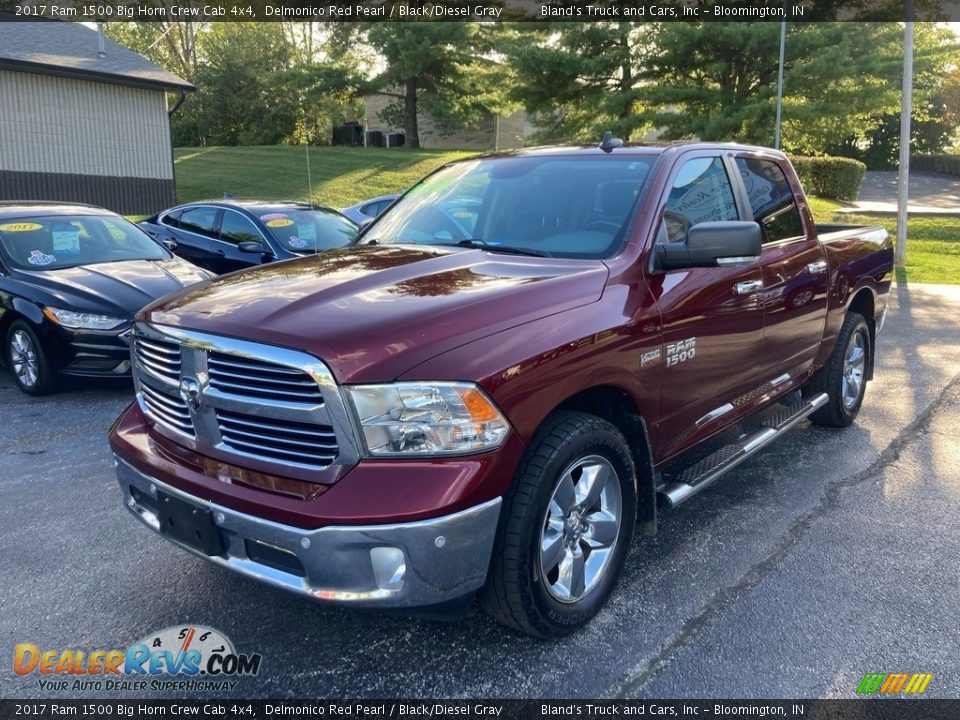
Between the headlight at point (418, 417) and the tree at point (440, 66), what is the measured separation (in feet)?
100

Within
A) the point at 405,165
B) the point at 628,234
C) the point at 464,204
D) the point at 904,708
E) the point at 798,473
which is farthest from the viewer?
the point at 405,165

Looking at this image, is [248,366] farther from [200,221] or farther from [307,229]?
[200,221]

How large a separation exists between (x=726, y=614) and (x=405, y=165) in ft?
92.7

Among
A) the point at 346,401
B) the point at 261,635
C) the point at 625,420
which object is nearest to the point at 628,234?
the point at 625,420

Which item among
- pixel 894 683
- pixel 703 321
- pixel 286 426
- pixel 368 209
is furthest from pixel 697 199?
pixel 368 209

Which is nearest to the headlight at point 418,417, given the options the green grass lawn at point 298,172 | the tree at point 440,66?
the green grass lawn at point 298,172

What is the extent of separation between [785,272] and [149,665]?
3.72 m

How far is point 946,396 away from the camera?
21.8 ft

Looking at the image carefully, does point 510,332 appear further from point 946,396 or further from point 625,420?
point 946,396

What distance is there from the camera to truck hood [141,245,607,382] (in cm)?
263

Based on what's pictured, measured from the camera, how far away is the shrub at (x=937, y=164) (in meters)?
45.3

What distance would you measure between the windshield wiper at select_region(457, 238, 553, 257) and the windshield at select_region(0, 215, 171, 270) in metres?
4.91

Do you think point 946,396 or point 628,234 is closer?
point 628,234

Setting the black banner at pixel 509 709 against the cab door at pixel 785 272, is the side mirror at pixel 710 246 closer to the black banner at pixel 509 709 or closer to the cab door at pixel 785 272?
the cab door at pixel 785 272
